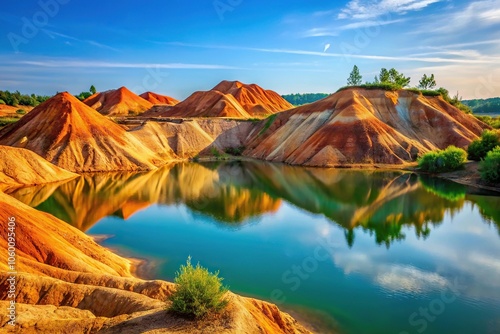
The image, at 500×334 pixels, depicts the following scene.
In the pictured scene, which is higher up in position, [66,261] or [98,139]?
[98,139]

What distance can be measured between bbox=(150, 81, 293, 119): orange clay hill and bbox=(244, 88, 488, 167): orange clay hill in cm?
2552

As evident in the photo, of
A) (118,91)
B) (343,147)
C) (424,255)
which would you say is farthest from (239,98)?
(424,255)

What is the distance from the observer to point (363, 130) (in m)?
57.4

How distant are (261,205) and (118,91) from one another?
95.2m

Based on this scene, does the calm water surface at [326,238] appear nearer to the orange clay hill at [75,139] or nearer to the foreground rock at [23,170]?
the foreground rock at [23,170]

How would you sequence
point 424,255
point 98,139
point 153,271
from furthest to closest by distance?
point 98,139, point 424,255, point 153,271

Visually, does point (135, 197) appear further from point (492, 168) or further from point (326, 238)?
point (492, 168)

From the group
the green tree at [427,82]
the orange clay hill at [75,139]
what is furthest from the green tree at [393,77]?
the orange clay hill at [75,139]

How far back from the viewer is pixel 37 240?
52.3ft

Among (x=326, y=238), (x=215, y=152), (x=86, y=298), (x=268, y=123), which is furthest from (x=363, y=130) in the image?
(x=86, y=298)

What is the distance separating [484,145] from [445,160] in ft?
18.5

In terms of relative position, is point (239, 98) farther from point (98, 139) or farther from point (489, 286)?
point (489, 286)

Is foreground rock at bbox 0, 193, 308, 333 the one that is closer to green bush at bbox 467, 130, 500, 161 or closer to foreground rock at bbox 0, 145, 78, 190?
foreground rock at bbox 0, 145, 78, 190

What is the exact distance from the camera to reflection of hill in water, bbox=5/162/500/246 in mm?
28250
